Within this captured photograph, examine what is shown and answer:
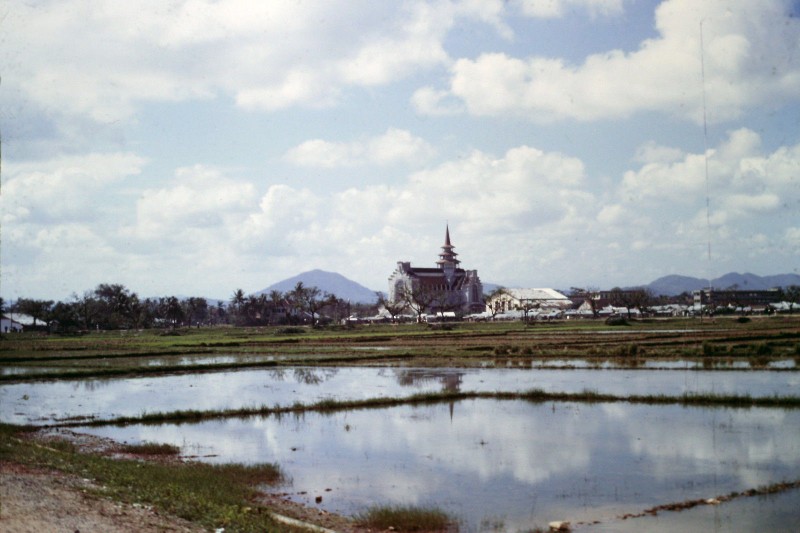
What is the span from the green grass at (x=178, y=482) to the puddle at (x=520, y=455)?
123 centimetres

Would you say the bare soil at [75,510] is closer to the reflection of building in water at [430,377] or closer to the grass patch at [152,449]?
the grass patch at [152,449]

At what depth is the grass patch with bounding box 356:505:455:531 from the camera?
1225 cm

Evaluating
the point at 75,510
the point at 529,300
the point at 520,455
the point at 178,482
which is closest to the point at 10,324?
the point at 529,300

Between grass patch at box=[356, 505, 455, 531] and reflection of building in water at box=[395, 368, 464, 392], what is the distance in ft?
54.9

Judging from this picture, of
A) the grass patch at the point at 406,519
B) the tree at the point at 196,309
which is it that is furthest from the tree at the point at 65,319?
the grass patch at the point at 406,519

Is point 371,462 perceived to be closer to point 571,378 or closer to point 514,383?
point 514,383

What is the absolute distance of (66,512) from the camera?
1166 cm

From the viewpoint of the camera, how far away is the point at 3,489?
12625 millimetres

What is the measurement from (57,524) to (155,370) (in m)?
33.0

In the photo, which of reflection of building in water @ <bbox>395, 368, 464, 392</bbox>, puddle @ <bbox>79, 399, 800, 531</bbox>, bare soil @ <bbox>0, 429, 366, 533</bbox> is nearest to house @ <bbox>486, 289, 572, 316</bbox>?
reflection of building in water @ <bbox>395, 368, 464, 392</bbox>

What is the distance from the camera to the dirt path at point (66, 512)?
10867 millimetres

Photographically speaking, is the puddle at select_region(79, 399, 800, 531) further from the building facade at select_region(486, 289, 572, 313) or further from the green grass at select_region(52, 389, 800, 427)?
the building facade at select_region(486, 289, 572, 313)

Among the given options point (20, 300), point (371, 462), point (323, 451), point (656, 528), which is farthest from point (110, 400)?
point (20, 300)

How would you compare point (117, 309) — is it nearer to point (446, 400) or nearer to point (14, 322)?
point (14, 322)
